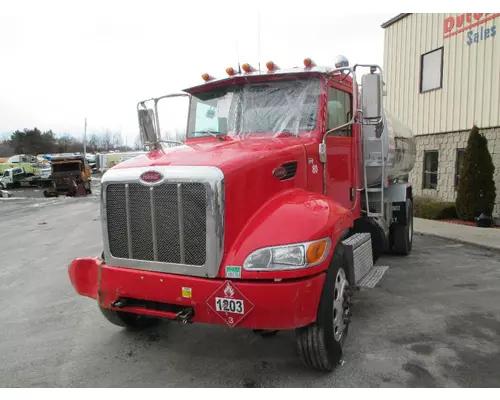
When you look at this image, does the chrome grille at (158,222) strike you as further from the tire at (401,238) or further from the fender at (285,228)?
the tire at (401,238)

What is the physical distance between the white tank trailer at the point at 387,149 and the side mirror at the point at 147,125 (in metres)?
2.57

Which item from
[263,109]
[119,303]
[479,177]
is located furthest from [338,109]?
[479,177]

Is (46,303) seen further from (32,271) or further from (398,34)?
(398,34)

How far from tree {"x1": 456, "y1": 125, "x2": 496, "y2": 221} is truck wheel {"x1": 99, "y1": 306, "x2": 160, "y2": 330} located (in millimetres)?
9088

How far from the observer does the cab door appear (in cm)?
436

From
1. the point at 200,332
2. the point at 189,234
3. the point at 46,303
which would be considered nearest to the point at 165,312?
the point at 189,234

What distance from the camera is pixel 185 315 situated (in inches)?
122

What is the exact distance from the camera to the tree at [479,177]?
1045 cm

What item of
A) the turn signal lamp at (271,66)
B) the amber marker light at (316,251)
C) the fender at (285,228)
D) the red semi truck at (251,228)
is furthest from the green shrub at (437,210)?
the amber marker light at (316,251)

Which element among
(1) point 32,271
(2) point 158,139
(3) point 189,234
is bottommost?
(1) point 32,271

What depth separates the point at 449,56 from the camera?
11.8 metres

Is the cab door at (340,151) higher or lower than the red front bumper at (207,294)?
higher

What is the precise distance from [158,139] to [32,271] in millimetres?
3682

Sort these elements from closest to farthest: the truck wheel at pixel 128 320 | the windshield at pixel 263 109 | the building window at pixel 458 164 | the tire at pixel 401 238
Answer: the truck wheel at pixel 128 320 → the windshield at pixel 263 109 → the tire at pixel 401 238 → the building window at pixel 458 164
